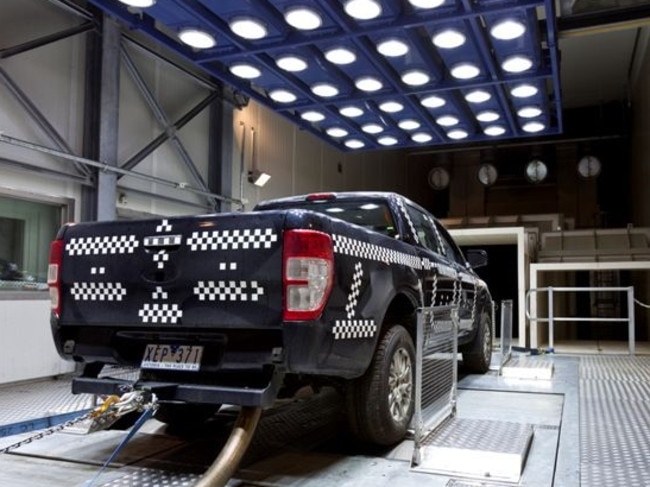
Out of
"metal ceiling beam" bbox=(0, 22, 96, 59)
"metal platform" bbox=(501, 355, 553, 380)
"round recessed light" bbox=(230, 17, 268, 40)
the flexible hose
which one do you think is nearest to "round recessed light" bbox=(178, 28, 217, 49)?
"round recessed light" bbox=(230, 17, 268, 40)

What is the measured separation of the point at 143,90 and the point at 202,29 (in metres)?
2.23

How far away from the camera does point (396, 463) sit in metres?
3.57

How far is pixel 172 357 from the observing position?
3240 mm

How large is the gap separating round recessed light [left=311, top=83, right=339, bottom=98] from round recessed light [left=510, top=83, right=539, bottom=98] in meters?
2.38

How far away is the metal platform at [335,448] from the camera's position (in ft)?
10.7

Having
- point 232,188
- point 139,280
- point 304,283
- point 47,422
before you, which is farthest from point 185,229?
point 232,188

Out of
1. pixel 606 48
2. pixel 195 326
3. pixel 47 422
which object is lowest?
pixel 47 422

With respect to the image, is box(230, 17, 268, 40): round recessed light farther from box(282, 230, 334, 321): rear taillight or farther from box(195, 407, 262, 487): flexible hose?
box(195, 407, 262, 487): flexible hose

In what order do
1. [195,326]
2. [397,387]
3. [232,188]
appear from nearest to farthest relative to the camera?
[195,326] < [397,387] < [232,188]

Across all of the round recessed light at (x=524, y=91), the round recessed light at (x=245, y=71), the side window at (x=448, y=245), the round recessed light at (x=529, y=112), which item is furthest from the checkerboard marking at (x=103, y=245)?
the round recessed light at (x=529, y=112)

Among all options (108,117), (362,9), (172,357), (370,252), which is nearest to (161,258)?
(172,357)

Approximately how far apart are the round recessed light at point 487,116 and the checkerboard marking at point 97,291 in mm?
6946

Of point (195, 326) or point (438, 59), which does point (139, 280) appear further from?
point (438, 59)

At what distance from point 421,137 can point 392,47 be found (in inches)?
147
